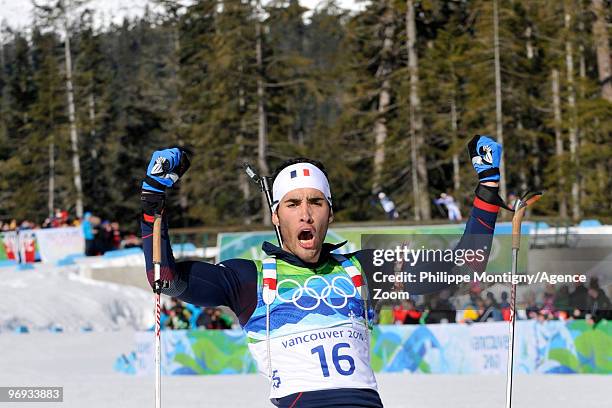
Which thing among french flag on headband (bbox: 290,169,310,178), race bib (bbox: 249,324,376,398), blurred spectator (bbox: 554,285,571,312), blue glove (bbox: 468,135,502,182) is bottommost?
blurred spectator (bbox: 554,285,571,312)

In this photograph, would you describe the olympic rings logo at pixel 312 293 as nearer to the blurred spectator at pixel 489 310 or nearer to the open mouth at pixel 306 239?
the open mouth at pixel 306 239

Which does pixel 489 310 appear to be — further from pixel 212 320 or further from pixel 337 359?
pixel 337 359

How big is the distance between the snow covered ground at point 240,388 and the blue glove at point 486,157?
7.10 m

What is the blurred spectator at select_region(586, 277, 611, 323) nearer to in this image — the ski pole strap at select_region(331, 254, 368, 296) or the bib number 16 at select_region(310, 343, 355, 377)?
the ski pole strap at select_region(331, 254, 368, 296)

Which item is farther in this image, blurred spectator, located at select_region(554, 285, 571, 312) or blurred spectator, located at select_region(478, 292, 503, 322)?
blurred spectator, located at select_region(478, 292, 503, 322)

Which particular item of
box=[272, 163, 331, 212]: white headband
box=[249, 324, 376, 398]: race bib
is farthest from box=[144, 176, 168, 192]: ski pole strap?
box=[249, 324, 376, 398]: race bib

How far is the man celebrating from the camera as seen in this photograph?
4.14 meters

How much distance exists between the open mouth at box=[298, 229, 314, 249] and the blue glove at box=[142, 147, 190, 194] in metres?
0.54

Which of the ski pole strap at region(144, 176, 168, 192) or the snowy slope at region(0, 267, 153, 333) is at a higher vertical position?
the ski pole strap at region(144, 176, 168, 192)

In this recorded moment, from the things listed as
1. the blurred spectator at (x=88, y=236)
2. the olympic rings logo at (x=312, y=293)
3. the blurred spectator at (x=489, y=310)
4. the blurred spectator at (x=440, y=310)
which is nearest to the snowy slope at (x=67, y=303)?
the blurred spectator at (x=88, y=236)

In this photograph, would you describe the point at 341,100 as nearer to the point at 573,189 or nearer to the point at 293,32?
the point at 573,189

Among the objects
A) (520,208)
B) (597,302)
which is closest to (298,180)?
(520,208)

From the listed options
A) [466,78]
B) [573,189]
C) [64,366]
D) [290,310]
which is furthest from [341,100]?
[290,310]

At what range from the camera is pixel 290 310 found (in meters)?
4.30
